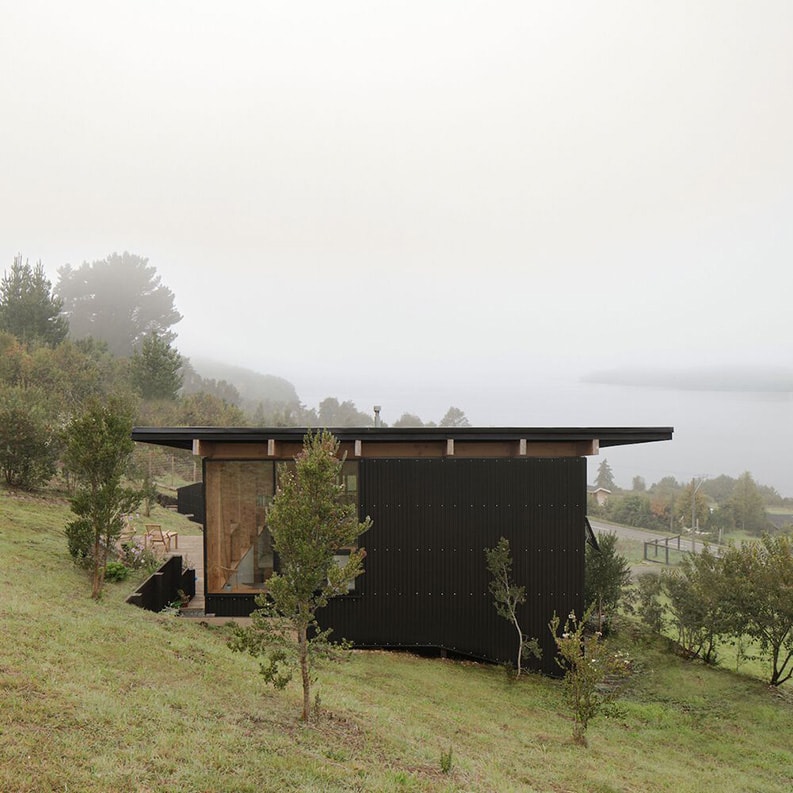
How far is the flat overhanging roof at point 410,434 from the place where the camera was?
11523mm

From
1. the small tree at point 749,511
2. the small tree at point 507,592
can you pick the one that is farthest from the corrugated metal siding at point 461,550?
the small tree at point 749,511

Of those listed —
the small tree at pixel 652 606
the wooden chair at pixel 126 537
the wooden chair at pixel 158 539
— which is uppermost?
the wooden chair at pixel 126 537

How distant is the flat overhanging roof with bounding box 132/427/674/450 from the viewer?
11.5 meters

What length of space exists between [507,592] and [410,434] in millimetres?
4030

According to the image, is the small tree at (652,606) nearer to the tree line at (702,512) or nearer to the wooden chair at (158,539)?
the wooden chair at (158,539)

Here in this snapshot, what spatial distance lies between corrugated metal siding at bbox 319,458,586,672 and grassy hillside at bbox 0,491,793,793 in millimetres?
711

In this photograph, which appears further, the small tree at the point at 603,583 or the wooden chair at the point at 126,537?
the small tree at the point at 603,583

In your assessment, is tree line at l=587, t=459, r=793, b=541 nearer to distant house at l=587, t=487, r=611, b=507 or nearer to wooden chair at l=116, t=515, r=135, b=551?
distant house at l=587, t=487, r=611, b=507

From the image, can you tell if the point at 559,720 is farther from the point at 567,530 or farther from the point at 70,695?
the point at 70,695

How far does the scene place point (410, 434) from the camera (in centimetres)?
1174

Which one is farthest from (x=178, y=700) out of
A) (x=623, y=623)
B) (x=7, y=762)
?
(x=623, y=623)

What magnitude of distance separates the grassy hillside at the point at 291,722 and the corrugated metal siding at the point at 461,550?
2.33 feet

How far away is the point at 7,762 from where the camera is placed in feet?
14.5

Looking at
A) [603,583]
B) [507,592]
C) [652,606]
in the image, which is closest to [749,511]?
[652,606]
